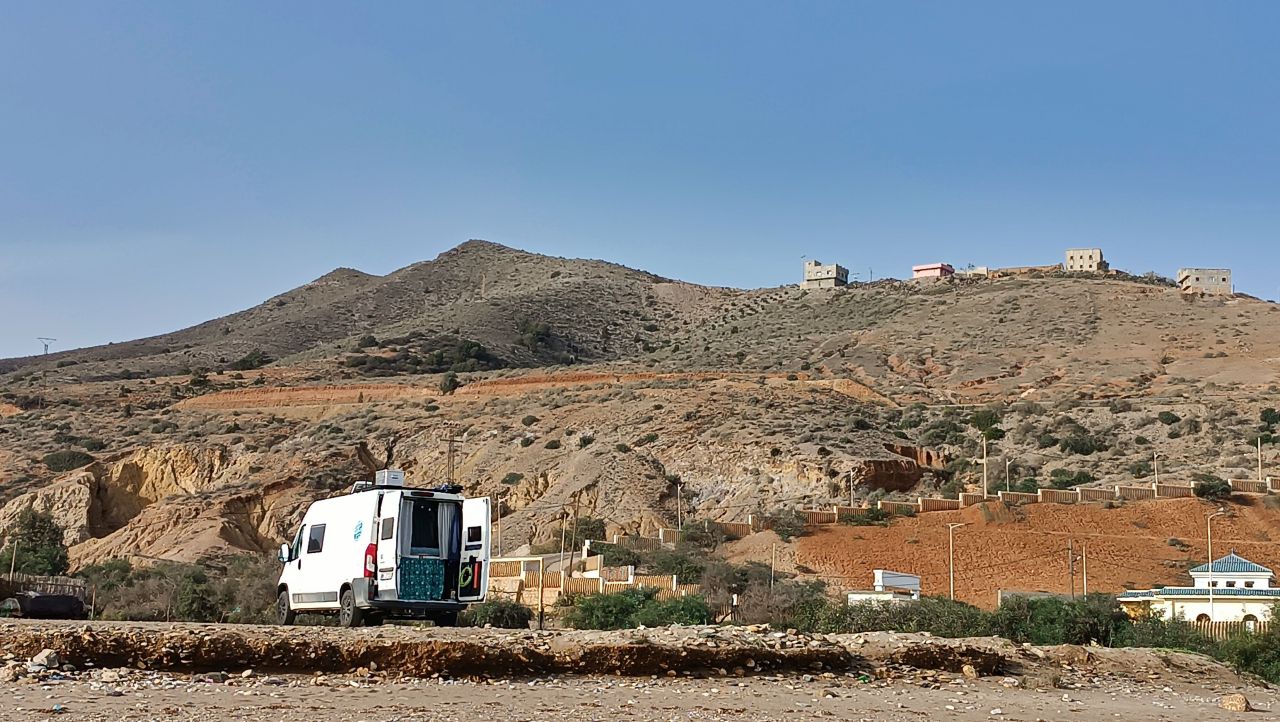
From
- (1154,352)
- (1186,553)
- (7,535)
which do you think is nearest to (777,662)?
(1186,553)

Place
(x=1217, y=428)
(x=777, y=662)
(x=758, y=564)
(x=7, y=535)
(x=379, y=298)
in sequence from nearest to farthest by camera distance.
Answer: (x=777, y=662) → (x=758, y=564) → (x=7, y=535) → (x=1217, y=428) → (x=379, y=298)

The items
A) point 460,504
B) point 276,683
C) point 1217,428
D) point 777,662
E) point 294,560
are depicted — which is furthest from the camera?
point 1217,428

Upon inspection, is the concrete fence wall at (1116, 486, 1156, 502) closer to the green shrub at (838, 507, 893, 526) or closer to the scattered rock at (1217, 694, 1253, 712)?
the green shrub at (838, 507, 893, 526)

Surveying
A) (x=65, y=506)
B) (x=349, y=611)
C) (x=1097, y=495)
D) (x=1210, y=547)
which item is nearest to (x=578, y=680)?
(x=349, y=611)

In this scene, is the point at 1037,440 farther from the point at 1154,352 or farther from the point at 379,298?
the point at 379,298

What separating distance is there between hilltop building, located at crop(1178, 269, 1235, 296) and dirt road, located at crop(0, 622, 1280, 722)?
334ft

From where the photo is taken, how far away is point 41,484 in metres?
66.4

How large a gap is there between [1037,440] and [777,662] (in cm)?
5500

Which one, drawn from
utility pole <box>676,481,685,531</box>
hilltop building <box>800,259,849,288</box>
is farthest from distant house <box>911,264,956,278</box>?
utility pole <box>676,481,685,531</box>

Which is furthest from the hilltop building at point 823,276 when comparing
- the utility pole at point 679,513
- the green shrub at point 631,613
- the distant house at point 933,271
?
the green shrub at point 631,613

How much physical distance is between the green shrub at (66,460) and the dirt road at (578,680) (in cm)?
5817

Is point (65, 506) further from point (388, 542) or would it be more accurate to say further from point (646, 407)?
point (388, 542)

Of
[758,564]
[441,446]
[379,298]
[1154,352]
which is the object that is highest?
[379,298]

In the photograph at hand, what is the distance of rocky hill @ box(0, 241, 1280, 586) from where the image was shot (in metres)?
60.2
